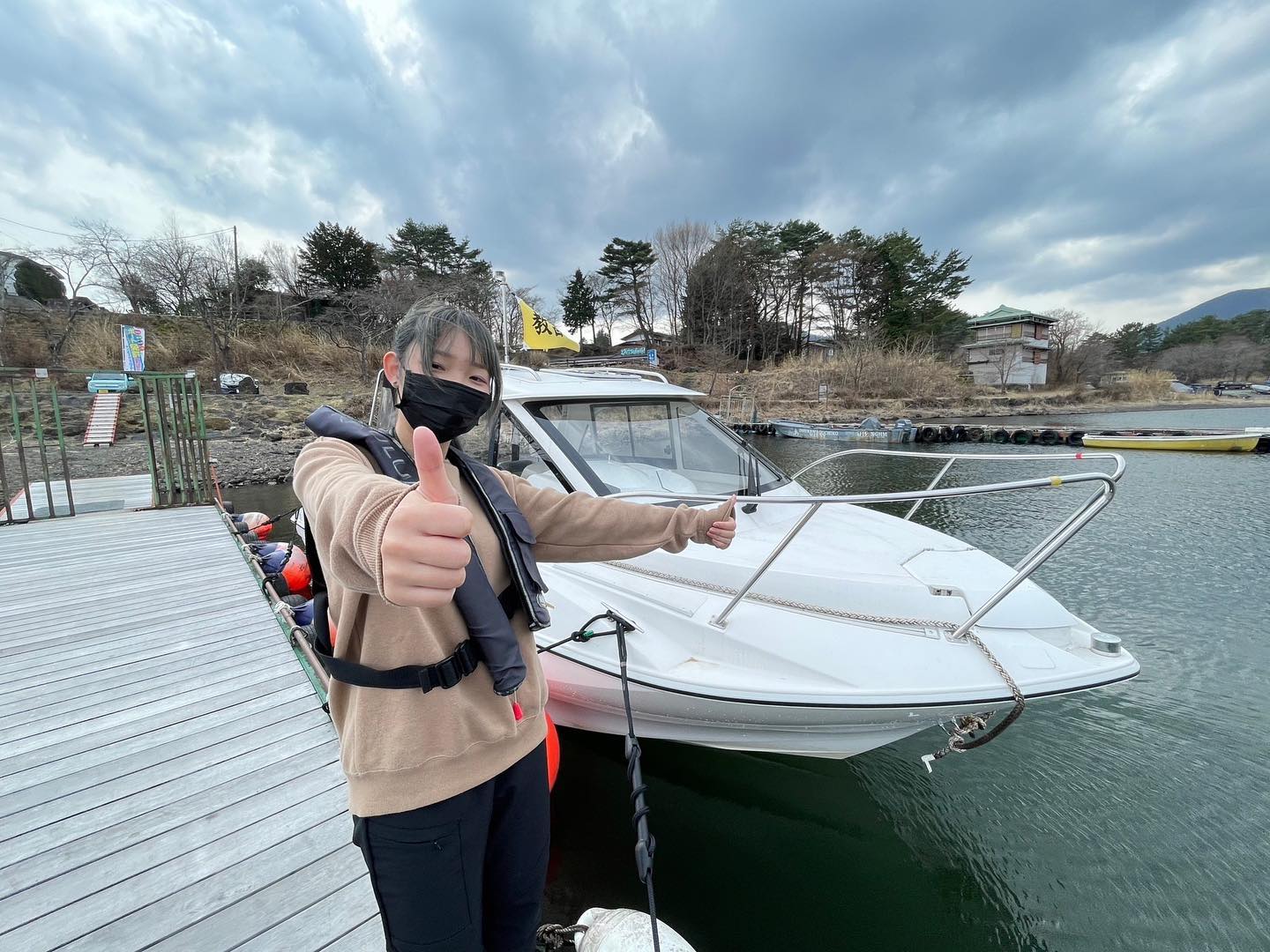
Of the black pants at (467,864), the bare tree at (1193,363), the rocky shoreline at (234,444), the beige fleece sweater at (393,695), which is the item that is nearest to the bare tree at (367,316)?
the rocky shoreline at (234,444)

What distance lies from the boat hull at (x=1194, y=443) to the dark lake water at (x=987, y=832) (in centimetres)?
1925

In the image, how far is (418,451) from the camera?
685 mm

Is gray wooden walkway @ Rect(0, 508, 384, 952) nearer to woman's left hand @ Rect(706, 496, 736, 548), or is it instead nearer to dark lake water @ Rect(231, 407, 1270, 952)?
dark lake water @ Rect(231, 407, 1270, 952)

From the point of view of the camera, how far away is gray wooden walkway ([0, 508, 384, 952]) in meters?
1.70

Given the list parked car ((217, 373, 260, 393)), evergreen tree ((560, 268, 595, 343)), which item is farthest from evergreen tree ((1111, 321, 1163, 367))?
parked car ((217, 373, 260, 393))

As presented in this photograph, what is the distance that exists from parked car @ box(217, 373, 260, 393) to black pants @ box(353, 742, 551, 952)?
82.9ft

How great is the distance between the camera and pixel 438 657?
1013 millimetres

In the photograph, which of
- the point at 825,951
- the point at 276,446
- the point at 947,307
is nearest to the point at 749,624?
the point at 825,951

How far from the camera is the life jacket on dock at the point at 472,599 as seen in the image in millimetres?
984

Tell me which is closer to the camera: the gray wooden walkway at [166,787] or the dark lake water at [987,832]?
the gray wooden walkway at [166,787]

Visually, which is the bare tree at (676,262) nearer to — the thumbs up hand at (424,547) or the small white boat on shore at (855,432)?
the small white boat on shore at (855,432)

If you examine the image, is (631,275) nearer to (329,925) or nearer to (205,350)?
(205,350)

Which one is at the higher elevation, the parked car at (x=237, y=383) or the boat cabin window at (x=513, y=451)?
the parked car at (x=237, y=383)

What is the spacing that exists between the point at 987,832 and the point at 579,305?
44506 millimetres
